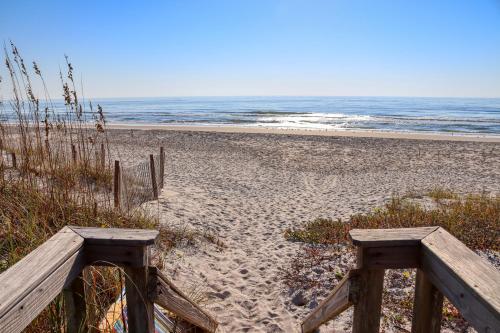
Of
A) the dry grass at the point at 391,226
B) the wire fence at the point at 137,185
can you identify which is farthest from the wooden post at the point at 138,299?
the wire fence at the point at 137,185

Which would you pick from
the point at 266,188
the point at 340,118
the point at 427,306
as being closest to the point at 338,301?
the point at 427,306

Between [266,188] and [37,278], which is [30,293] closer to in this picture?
[37,278]

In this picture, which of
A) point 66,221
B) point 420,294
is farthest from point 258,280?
point 420,294

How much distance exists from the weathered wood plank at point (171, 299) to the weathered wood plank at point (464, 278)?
1178mm

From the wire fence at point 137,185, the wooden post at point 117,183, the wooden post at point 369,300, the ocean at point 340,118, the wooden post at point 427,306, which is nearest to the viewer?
the wooden post at point 427,306

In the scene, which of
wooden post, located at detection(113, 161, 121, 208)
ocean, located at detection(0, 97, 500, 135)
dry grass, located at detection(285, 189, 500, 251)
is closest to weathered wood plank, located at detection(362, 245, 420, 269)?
dry grass, located at detection(285, 189, 500, 251)

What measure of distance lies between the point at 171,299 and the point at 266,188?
9.52 metres

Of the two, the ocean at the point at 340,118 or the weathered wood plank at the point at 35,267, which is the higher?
the weathered wood plank at the point at 35,267

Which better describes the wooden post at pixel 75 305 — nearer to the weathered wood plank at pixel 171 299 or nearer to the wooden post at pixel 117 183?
the weathered wood plank at pixel 171 299

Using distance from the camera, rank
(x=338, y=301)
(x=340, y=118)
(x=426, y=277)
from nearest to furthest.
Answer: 1. (x=426, y=277)
2. (x=338, y=301)
3. (x=340, y=118)

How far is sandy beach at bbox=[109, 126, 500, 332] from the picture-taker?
479 centimetres

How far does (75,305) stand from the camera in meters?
1.61

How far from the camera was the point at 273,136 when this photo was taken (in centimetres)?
2477

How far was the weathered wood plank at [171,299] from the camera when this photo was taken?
1.70m
